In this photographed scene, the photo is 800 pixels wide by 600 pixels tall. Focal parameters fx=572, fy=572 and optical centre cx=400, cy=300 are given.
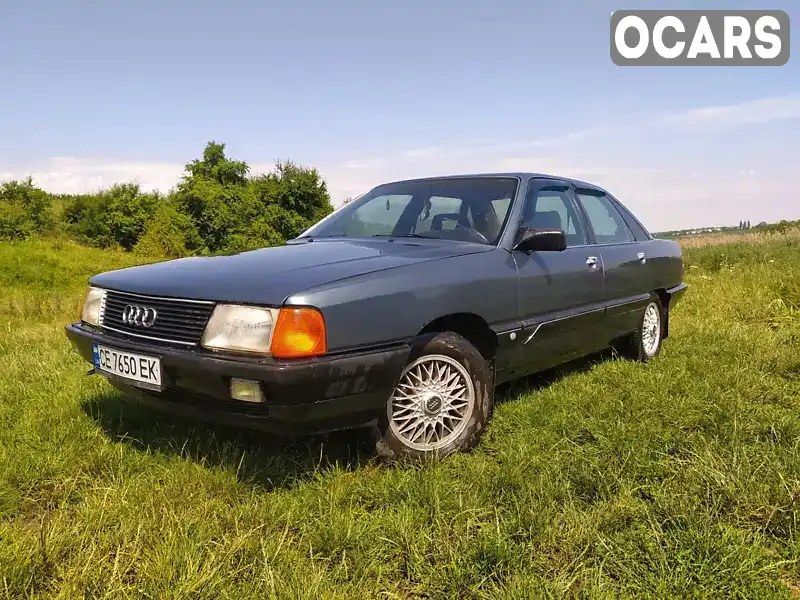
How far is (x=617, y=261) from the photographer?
4250mm

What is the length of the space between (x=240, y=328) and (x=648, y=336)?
3.68 metres

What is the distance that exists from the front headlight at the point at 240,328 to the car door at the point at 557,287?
60.1 inches

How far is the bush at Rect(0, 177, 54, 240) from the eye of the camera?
34.0m

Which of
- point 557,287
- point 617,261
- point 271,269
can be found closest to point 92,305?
point 271,269

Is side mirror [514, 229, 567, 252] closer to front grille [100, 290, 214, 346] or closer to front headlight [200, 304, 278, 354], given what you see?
front headlight [200, 304, 278, 354]

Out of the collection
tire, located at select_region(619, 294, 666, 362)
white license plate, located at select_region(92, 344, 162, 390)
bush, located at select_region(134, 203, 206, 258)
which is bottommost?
tire, located at select_region(619, 294, 666, 362)

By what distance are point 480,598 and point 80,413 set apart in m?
2.63

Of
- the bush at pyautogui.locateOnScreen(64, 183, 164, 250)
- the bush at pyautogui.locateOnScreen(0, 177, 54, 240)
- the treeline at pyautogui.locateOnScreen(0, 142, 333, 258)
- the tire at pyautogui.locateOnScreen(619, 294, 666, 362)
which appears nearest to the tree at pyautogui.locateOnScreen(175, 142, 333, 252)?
the treeline at pyautogui.locateOnScreen(0, 142, 333, 258)

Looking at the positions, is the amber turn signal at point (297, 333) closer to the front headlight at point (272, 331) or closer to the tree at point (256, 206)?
the front headlight at point (272, 331)

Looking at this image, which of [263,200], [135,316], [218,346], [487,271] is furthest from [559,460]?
[263,200]

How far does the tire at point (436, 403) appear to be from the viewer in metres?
2.63

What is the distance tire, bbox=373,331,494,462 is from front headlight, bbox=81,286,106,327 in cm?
157

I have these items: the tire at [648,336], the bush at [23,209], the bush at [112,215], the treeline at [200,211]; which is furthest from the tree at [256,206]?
the tire at [648,336]

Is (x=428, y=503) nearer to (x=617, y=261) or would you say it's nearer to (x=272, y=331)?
(x=272, y=331)
